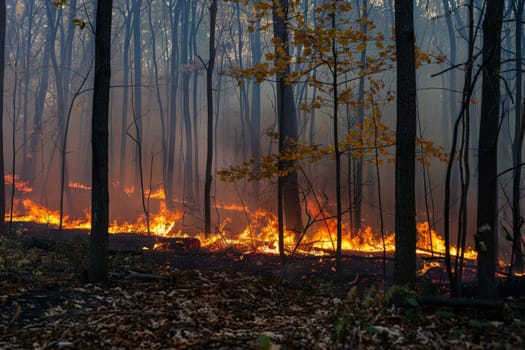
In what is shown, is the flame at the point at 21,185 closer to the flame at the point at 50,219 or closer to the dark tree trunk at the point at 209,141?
the flame at the point at 50,219

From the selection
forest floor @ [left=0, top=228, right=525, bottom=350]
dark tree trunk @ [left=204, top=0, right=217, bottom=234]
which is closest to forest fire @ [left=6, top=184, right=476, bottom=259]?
dark tree trunk @ [left=204, top=0, right=217, bottom=234]

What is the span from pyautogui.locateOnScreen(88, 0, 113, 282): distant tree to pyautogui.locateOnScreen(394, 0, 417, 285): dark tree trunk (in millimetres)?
4558

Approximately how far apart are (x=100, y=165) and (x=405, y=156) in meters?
4.69

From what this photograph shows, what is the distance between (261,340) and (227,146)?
4247 centimetres

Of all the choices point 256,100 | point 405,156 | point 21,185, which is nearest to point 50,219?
point 21,185

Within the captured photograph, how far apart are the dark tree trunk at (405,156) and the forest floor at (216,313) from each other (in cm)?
49

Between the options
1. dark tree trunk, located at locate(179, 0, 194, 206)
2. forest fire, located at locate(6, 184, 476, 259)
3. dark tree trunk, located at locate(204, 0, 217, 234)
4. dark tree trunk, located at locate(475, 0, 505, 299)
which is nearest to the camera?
dark tree trunk, located at locate(475, 0, 505, 299)

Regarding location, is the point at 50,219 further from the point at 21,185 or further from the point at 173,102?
the point at 173,102

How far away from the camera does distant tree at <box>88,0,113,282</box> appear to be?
21.2 ft

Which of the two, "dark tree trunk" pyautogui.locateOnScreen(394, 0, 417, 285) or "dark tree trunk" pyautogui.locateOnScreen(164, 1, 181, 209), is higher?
"dark tree trunk" pyautogui.locateOnScreen(164, 1, 181, 209)

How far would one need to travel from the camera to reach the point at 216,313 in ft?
17.4

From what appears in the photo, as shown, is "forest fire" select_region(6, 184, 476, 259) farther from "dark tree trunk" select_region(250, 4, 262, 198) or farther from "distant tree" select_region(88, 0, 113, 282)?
"dark tree trunk" select_region(250, 4, 262, 198)

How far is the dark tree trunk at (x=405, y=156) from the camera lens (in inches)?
211

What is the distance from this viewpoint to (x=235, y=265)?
9703 millimetres
